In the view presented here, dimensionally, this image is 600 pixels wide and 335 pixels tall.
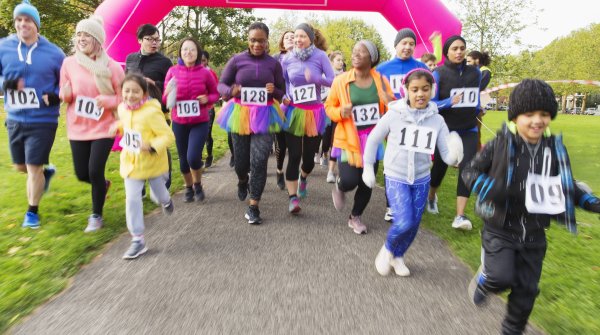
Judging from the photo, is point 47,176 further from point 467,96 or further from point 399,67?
point 467,96

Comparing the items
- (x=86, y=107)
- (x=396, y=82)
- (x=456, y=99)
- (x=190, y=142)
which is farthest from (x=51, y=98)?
(x=456, y=99)

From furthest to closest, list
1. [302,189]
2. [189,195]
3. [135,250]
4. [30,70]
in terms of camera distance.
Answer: [302,189] < [189,195] < [30,70] < [135,250]

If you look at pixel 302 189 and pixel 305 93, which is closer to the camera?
pixel 305 93

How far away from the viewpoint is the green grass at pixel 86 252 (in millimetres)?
2941

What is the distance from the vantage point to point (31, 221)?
15.1 feet

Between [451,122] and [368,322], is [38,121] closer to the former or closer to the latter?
[368,322]

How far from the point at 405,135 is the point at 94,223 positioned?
3425mm

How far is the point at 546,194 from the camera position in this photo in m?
2.44

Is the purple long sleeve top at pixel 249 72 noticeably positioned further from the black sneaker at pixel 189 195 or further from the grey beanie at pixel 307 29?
the black sneaker at pixel 189 195

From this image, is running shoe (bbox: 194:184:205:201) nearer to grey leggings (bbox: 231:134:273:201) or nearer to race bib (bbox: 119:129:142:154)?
grey leggings (bbox: 231:134:273:201)

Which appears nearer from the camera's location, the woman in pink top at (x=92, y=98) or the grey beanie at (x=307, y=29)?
the woman in pink top at (x=92, y=98)

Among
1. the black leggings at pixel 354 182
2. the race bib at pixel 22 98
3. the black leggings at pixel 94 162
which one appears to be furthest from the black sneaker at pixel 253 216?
the race bib at pixel 22 98

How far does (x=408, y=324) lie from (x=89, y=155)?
3.74 meters

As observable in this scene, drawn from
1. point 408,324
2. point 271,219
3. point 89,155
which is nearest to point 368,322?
point 408,324
